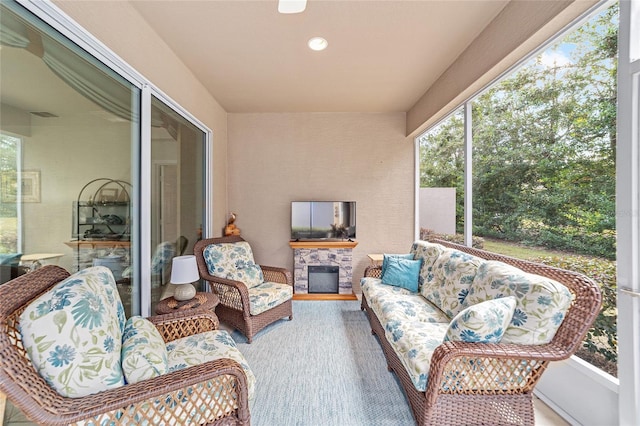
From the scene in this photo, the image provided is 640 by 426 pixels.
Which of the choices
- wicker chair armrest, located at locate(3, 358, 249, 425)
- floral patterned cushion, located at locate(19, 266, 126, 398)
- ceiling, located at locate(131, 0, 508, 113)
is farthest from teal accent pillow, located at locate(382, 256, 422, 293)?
floral patterned cushion, located at locate(19, 266, 126, 398)

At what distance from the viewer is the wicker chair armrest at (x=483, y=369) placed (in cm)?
130

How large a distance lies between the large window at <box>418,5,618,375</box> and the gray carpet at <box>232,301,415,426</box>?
4.40 feet

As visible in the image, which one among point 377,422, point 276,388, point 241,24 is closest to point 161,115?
point 241,24

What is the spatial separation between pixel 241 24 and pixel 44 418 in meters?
2.54

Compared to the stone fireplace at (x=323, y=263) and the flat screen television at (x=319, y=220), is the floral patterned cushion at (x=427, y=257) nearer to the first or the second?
the stone fireplace at (x=323, y=263)

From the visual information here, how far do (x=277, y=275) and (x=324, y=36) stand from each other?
8.57 ft

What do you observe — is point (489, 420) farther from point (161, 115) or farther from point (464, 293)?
point (161, 115)

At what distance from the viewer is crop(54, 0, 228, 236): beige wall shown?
1.57 m

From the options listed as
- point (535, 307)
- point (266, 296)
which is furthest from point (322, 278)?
point (535, 307)

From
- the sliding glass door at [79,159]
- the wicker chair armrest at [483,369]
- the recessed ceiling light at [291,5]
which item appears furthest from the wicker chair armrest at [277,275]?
the recessed ceiling light at [291,5]

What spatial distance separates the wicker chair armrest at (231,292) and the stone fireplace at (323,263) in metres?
Result: 1.30

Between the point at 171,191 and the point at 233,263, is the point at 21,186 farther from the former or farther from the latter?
the point at 233,263

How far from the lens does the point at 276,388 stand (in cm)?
190

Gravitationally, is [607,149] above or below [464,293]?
above
